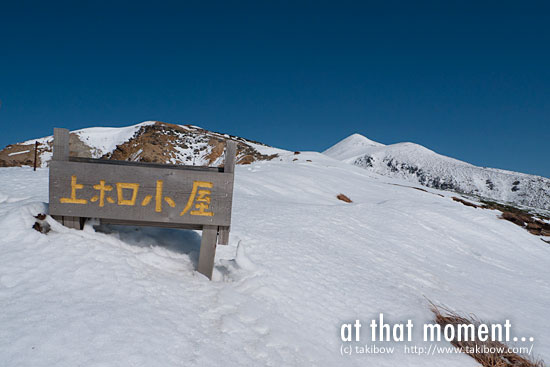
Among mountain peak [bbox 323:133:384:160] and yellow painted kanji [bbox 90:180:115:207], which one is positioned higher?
mountain peak [bbox 323:133:384:160]

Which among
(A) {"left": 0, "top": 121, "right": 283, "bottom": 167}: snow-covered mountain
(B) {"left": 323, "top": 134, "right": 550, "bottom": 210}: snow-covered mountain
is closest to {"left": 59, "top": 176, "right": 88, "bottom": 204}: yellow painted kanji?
(A) {"left": 0, "top": 121, "right": 283, "bottom": 167}: snow-covered mountain

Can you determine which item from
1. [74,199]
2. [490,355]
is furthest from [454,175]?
[74,199]

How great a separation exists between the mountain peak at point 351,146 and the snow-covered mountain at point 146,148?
66.5 meters

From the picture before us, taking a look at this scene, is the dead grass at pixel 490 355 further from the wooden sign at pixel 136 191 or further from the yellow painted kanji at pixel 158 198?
the yellow painted kanji at pixel 158 198

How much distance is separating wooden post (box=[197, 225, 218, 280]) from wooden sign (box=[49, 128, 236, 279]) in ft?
0.63

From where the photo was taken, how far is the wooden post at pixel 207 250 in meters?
4.61

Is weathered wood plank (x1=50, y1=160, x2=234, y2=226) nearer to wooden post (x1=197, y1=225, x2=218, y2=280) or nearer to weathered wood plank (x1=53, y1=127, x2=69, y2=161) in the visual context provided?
weathered wood plank (x1=53, y1=127, x2=69, y2=161)

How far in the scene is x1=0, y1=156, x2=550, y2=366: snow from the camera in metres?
2.94

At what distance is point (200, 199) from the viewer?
14.6 ft

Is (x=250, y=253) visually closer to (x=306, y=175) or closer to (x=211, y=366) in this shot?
(x=211, y=366)

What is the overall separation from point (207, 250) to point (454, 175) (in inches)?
2996

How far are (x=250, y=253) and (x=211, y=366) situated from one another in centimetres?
304

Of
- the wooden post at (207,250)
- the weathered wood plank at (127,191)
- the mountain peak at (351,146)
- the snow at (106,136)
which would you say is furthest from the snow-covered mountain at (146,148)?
Result: the mountain peak at (351,146)

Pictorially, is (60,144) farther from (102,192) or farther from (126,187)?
(126,187)
